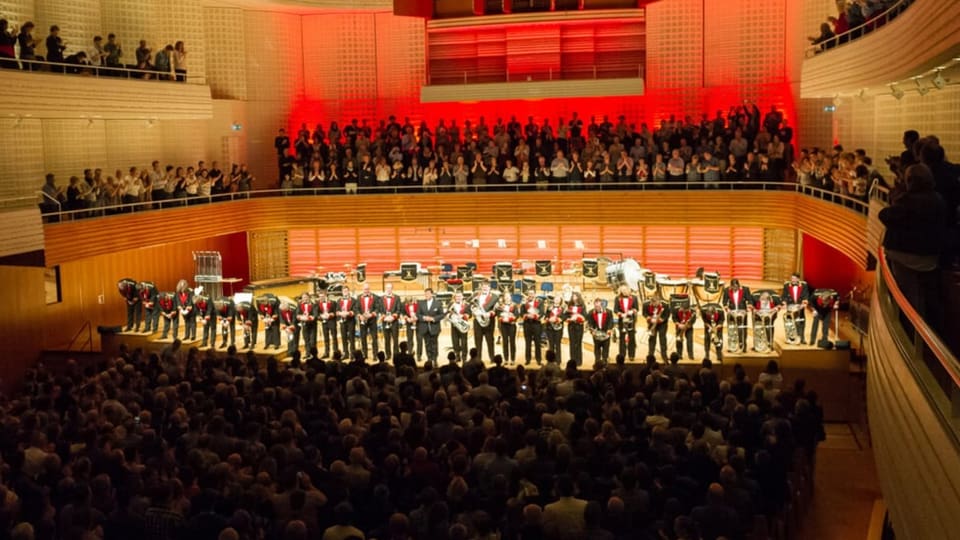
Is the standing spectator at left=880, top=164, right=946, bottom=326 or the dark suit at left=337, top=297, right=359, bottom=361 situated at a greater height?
the standing spectator at left=880, top=164, right=946, bottom=326

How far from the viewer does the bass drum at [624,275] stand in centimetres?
2323

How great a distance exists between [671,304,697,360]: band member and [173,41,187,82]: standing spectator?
Result: 47.4 ft

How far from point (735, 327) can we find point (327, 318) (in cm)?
811

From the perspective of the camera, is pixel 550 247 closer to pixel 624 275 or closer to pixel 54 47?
pixel 624 275

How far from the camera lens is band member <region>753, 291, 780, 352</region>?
2005 cm

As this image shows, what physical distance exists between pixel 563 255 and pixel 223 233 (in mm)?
9335

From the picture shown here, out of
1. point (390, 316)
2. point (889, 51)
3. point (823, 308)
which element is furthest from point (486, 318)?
point (889, 51)

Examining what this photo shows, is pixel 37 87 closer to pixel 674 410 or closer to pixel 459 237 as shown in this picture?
pixel 459 237

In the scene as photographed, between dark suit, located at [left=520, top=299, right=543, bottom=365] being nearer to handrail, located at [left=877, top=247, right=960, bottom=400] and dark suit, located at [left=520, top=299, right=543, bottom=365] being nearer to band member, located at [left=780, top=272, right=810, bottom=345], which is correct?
band member, located at [left=780, top=272, right=810, bottom=345]

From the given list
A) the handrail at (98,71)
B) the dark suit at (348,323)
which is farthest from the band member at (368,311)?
the handrail at (98,71)

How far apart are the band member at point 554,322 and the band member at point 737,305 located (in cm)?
314

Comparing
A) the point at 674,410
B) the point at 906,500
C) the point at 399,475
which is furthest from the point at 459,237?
the point at 906,500

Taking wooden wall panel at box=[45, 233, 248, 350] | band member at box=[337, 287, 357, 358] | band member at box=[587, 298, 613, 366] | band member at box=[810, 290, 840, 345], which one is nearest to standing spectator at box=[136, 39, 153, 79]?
wooden wall panel at box=[45, 233, 248, 350]

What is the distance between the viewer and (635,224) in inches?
1053
